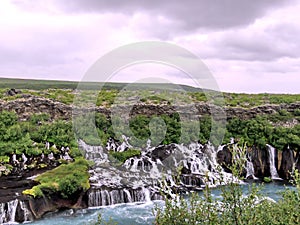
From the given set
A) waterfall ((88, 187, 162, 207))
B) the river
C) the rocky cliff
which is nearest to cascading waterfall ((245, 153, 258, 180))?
the rocky cliff

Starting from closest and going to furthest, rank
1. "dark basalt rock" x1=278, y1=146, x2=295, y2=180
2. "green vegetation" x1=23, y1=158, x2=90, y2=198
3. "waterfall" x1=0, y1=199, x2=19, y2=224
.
A: "waterfall" x1=0, y1=199, x2=19, y2=224, "green vegetation" x1=23, y1=158, x2=90, y2=198, "dark basalt rock" x1=278, y1=146, x2=295, y2=180

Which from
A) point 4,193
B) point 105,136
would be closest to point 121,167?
point 105,136

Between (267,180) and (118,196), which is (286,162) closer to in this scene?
(267,180)

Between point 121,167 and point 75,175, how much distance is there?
5488 millimetres

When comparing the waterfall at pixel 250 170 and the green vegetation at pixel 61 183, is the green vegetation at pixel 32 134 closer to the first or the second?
the green vegetation at pixel 61 183

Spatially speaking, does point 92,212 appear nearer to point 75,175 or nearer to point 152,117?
point 75,175

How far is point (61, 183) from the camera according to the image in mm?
19078

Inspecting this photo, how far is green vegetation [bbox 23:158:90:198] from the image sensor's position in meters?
18.8

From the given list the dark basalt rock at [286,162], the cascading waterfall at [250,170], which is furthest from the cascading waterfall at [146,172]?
the dark basalt rock at [286,162]

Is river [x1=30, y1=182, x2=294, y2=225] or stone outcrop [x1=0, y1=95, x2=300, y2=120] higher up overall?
stone outcrop [x1=0, y1=95, x2=300, y2=120]

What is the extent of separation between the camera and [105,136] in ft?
98.5

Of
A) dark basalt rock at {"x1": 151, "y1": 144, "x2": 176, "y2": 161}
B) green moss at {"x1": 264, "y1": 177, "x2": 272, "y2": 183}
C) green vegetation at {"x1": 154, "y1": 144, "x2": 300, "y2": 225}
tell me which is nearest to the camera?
green vegetation at {"x1": 154, "y1": 144, "x2": 300, "y2": 225}

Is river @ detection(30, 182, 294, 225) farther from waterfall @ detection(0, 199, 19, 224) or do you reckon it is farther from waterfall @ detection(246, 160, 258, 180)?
waterfall @ detection(246, 160, 258, 180)

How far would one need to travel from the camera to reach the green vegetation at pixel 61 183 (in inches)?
741
